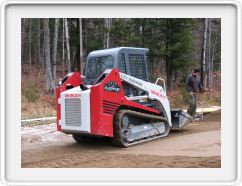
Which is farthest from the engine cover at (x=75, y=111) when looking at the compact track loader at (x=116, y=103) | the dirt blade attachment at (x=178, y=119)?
the dirt blade attachment at (x=178, y=119)

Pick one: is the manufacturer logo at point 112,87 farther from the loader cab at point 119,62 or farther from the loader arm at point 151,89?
the loader cab at point 119,62

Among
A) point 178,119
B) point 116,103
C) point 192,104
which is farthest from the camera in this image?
point 192,104

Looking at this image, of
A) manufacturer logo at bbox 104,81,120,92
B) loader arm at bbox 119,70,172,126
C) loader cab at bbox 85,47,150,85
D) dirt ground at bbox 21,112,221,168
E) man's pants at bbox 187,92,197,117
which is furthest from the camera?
man's pants at bbox 187,92,197,117

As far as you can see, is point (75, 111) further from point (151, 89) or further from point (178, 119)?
point (178, 119)

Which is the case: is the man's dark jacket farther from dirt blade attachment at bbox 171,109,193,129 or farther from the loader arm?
the loader arm

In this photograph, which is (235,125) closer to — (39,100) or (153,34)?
(39,100)

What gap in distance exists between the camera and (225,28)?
6.85 m

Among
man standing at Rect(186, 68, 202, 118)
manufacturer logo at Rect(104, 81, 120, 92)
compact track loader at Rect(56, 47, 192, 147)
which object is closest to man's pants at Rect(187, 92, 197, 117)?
man standing at Rect(186, 68, 202, 118)

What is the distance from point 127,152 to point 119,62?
7.59ft

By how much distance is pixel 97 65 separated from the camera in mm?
10297

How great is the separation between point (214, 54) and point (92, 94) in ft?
91.6

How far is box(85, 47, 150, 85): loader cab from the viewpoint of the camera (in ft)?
32.3

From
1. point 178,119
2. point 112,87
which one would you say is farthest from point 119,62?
point 178,119

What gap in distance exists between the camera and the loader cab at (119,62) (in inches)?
Result: 388
